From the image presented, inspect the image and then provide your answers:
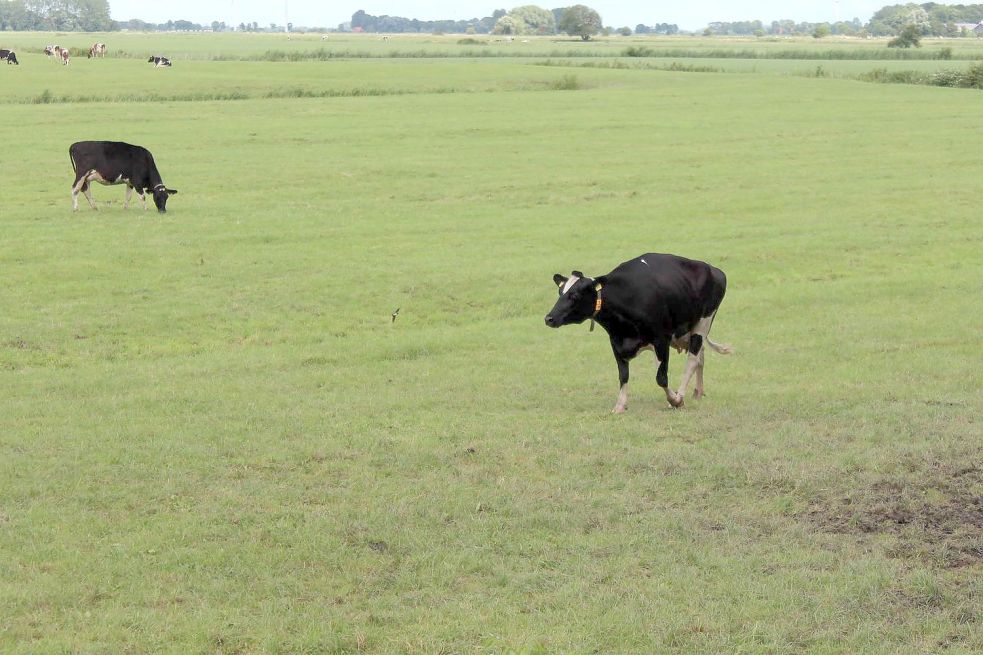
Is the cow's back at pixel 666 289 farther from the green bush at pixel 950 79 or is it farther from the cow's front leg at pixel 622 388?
the green bush at pixel 950 79

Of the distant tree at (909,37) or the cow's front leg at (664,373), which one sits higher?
the distant tree at (909,37)

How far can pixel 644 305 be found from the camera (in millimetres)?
13656

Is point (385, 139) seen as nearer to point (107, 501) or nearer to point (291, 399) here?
point (291, 399)

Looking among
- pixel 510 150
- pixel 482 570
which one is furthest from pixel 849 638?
pixel 510 150

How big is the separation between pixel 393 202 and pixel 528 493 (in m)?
21.0

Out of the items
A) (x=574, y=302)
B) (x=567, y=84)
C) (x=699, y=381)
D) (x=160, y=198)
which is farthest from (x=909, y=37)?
(x=574, y=302)

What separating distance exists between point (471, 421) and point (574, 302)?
1.77 metres

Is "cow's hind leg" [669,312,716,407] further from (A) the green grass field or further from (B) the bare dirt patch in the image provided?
(B) the bare dirt patch

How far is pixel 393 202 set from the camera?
30953mm

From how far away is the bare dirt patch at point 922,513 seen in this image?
930 centimetres

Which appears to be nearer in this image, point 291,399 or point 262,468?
point 262,468

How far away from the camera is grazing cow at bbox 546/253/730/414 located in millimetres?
13453

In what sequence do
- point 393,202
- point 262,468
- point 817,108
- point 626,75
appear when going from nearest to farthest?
point 262,468
point 393,202
point 817,108
point 626,75

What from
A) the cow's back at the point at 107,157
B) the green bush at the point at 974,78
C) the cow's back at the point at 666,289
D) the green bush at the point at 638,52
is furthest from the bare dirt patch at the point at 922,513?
the green bush at the point at 638,52
